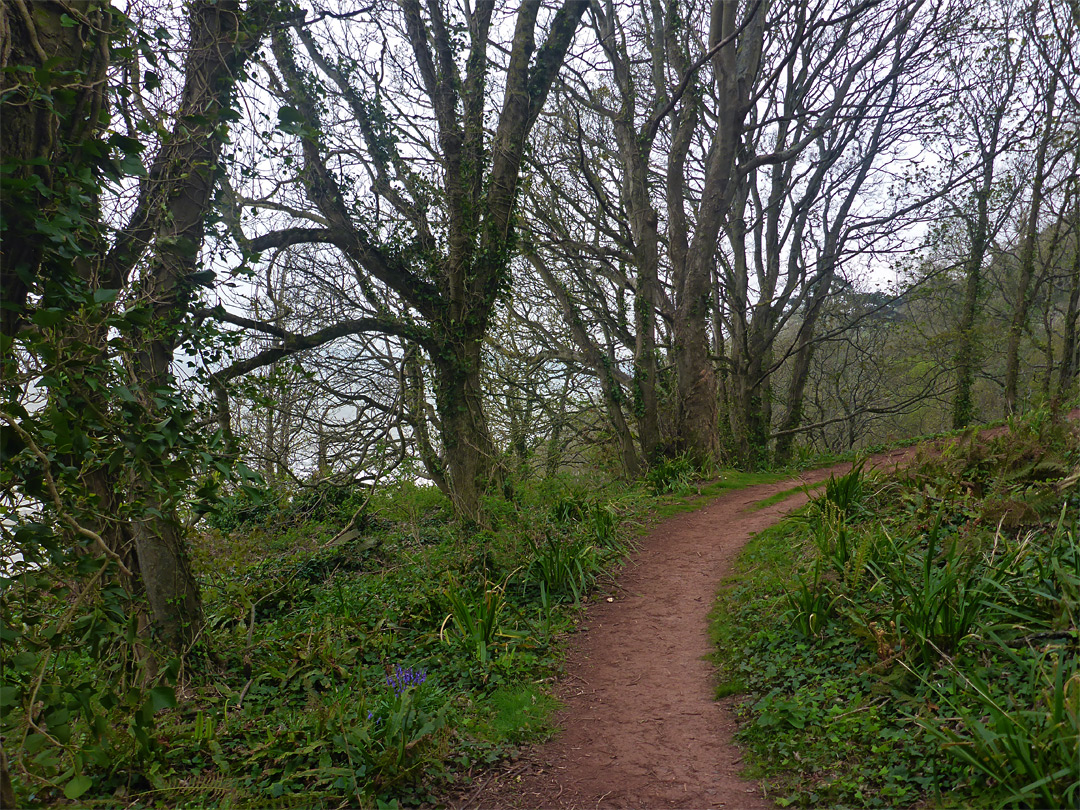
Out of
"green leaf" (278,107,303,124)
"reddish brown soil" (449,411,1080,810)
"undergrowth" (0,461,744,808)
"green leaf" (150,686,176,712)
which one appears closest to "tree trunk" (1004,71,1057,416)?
"undergrowth" (0,461,744,808)

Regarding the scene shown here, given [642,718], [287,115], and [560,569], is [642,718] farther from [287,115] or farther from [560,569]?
[287,115]

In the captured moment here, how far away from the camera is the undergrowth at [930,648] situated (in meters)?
2.65

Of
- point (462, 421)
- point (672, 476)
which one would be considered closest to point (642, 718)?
point (462, 421)

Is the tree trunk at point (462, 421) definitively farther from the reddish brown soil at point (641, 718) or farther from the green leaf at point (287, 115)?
the green leaf at point (287, 115)

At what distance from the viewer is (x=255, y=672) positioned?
473 cm

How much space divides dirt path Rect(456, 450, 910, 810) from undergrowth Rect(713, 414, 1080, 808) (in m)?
0.20

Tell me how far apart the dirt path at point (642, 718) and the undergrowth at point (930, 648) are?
8.0 inches

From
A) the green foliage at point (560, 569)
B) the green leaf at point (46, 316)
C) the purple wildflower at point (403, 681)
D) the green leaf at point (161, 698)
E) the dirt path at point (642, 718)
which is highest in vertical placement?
the green leaf at point (46, 316)

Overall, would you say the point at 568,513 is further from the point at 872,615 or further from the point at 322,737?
the point at 322,737

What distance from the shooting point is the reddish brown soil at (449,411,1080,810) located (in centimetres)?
328

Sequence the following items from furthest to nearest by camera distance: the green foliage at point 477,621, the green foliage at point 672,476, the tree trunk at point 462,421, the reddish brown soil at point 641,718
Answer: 1. the green foliage at point 672,476
2. the tree trunk at point 462,421
3. the green foliage at point 477,621
4. the reddish brown soil at point 641,718

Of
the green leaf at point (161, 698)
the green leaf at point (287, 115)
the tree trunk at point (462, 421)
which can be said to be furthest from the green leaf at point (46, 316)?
the tree trunk at point (462, 421)

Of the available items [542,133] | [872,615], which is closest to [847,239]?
[542,133]

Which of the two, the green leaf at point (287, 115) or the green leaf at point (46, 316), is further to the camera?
the green leaf at point (287, 115)
